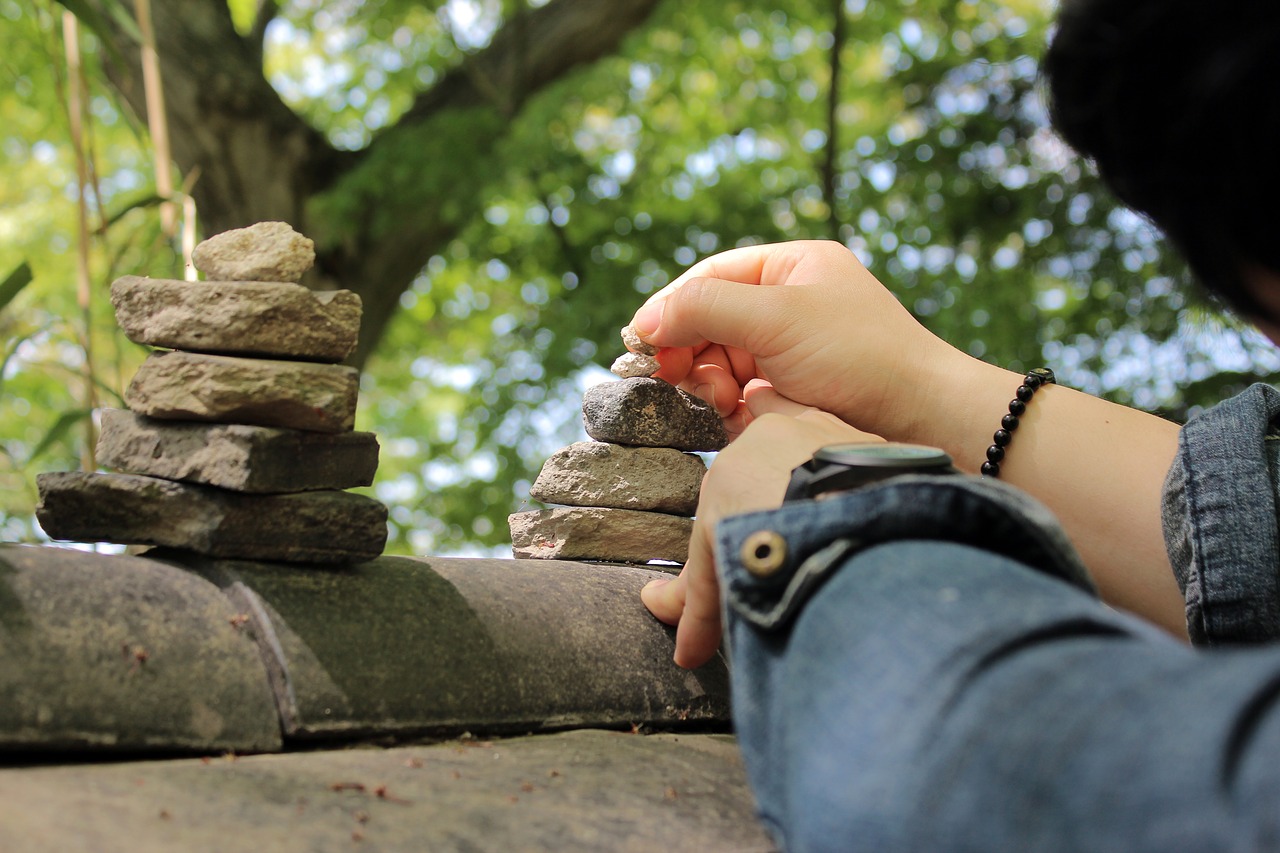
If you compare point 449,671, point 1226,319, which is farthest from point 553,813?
point 1226,319

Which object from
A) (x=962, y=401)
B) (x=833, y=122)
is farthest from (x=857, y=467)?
(x=833, y=122)

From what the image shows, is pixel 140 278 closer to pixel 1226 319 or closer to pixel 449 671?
pixel 449 671

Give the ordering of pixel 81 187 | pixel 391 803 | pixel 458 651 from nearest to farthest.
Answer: pixel 391 803 < pixel 458 651 < pixel 81 187

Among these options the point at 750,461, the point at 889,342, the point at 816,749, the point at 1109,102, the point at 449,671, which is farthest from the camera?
the point at 889,342

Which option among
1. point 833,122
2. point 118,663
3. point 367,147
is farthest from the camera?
point 367,147

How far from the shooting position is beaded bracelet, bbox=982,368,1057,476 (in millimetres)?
1868

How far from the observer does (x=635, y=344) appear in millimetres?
2152

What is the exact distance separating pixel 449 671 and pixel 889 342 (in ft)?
3.31

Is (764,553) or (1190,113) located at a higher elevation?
(1190,113)

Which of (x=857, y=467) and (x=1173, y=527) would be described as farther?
(x=1173, y=527)

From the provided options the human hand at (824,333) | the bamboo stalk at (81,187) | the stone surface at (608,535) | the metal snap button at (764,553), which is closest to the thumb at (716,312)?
the human hand at (824,333)

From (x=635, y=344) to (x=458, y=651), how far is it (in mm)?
841

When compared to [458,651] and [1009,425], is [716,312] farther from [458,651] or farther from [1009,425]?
[458,651]

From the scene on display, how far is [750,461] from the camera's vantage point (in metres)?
1.31
